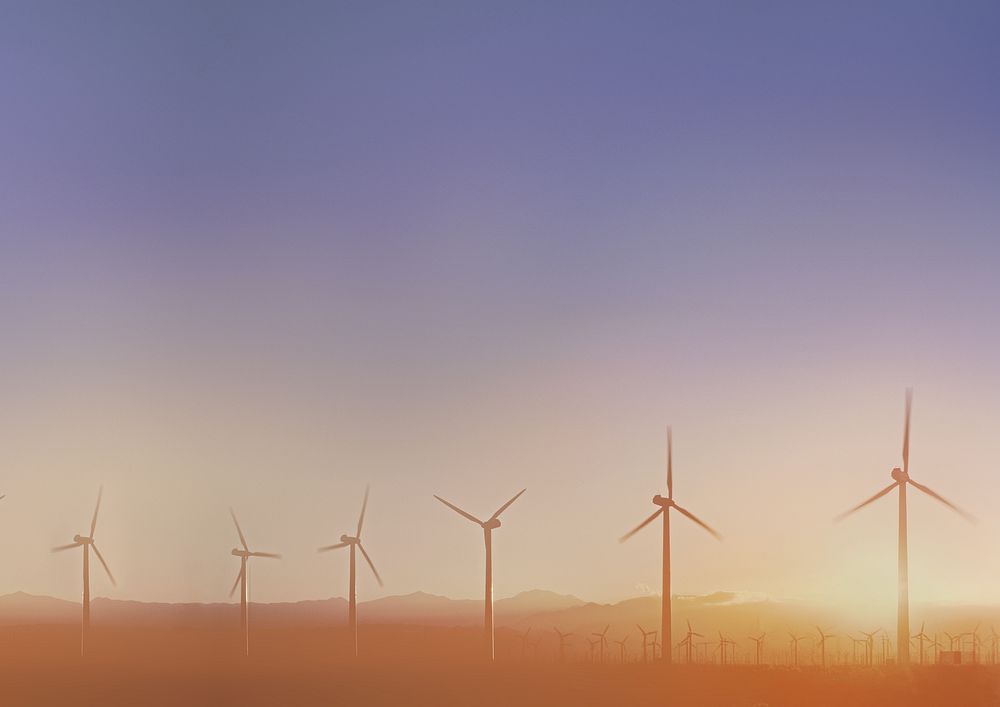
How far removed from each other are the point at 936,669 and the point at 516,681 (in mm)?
25557

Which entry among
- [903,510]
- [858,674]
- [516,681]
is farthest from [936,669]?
[516,681]

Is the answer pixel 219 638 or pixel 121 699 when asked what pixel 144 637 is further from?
pixel 121 699

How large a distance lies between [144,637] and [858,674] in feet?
A: 361

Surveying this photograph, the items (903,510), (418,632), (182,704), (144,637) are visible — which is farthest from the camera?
(418,632)

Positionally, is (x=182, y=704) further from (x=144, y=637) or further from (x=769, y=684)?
(x=144, y=637)

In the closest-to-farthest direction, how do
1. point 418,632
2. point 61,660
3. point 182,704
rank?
point 182,704, point 61,660, point 418,632

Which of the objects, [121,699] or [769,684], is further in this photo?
[769,684]

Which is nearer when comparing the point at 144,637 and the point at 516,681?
the point at 516,681

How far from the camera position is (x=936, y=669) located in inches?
3307

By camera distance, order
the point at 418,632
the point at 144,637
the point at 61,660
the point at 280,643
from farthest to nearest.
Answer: the point at 418,632 < the point at 144,637 < the point at 280,643 < the point at 61,660

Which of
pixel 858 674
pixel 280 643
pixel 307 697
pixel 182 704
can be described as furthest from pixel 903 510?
pixel 280 643

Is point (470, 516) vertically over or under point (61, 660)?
over

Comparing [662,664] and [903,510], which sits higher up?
[903,510]

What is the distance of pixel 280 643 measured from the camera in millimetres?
150625
